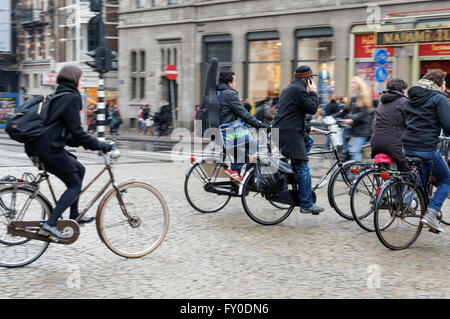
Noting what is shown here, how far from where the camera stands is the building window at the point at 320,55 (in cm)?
2663

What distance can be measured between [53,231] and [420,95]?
383cm

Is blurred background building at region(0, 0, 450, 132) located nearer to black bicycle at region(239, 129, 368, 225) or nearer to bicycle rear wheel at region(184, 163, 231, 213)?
black bicycle at region(239, 129, 368, 225)

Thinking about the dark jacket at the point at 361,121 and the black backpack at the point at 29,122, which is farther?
the dark jacket at the point at 361,121

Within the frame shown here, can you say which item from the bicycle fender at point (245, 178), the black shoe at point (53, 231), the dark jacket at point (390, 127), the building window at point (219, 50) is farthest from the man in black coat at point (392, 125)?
the building window at point (219, 50)

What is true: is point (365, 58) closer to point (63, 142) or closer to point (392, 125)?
point (392, 125)

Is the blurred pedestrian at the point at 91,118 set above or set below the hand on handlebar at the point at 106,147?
below

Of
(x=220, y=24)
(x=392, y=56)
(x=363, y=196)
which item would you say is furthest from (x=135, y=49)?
(x=363, y=196)

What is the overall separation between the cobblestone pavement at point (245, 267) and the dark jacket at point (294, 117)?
3.05ft

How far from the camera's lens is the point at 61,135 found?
18.5 ft

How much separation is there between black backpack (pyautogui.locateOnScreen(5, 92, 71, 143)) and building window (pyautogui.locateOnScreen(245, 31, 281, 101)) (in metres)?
23.7

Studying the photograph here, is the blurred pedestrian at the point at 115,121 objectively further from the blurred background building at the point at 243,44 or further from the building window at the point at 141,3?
the building window at the point at 141,3

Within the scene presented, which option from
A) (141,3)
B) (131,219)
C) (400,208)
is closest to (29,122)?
(131,219)

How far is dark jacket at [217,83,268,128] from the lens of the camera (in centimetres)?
827
